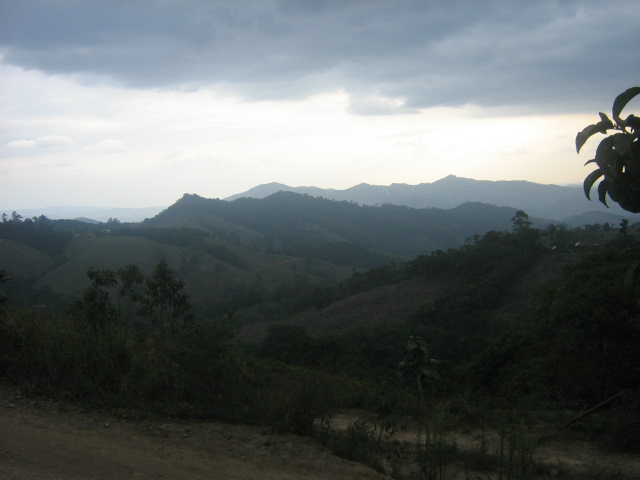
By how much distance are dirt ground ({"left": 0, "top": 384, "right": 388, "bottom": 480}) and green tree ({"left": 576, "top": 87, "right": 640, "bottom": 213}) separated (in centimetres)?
285

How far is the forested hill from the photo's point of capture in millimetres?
107375

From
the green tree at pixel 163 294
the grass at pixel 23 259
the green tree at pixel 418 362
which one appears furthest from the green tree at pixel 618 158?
the grass at pixel 23 259

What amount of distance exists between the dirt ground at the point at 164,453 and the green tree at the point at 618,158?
2846 mm

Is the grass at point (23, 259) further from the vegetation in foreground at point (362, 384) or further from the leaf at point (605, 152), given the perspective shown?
the leaf at point (605, 152)

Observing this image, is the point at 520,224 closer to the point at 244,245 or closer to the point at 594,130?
the point at 594,130

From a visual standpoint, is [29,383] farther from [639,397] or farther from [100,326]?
[639,397]

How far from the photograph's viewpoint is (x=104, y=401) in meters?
4.90

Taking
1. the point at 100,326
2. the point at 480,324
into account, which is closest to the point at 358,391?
the point at 100,326

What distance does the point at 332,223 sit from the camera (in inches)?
4943

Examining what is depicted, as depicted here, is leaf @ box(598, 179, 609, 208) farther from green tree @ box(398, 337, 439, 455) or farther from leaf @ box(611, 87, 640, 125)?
green tree @ box(398, 337, 439, 455)

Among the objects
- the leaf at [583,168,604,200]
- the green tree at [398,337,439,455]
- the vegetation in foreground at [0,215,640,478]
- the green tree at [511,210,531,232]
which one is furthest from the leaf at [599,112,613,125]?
the green tree at [511,210,531,232]

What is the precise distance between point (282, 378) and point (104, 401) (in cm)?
215

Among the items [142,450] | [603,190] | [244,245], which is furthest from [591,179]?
[244,245]

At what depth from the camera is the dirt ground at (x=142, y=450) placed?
12.1ft
